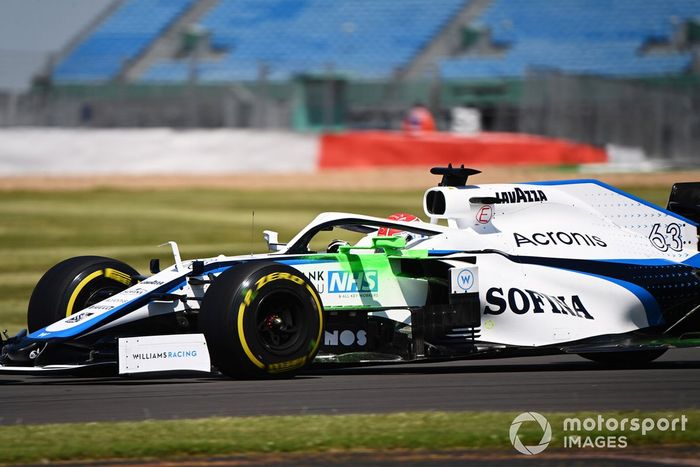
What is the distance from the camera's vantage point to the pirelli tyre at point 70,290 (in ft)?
28.6

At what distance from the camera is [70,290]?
8727mm

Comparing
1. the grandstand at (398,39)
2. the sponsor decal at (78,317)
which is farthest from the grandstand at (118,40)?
the sponsor decal at (78,317)

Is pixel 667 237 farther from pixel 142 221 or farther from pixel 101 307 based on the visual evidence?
pixel 142 221

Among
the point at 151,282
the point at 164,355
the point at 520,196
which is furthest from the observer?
the point at 520,196

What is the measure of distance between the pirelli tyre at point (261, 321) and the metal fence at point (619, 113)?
25.7 meters

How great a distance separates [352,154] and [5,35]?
25.7m

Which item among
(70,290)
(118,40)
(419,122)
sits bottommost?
(70,290)

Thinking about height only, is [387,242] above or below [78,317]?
above

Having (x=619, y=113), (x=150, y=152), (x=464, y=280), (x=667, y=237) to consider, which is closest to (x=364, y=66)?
(x=619, y=113)

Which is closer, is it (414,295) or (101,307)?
(101,307)

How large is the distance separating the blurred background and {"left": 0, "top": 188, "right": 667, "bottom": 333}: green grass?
702 cm

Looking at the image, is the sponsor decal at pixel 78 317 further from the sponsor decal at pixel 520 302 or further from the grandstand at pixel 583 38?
the grandstand at pixel 583 38

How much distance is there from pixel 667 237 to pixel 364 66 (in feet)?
122

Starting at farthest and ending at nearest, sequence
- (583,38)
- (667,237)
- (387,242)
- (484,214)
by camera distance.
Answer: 1. (583,38)
2. (667,237)
3. (484,214)
4. (387,242)
